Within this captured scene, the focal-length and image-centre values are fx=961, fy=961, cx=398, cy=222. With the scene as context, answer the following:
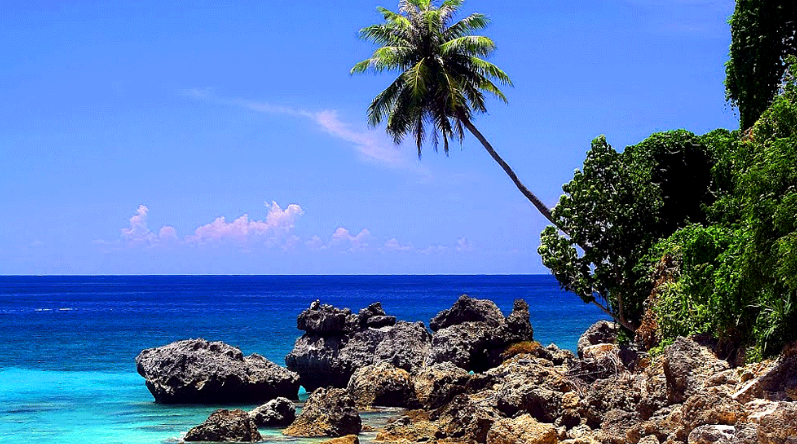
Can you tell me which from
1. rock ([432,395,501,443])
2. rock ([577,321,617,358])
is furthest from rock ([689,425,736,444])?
rock ([577,321,617,358])

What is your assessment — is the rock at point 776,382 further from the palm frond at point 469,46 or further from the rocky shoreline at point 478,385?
the palm frond at point 469,46

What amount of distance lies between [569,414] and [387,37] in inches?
658

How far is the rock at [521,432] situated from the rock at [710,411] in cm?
252

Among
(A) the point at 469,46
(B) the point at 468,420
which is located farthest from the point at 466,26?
(B) the point at 468,420

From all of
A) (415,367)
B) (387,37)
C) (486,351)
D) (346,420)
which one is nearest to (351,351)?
(415,367)

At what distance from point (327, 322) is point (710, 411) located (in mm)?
15130

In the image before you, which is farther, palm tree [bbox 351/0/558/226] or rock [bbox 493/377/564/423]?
palm tree [bbox 351/0/558/226]

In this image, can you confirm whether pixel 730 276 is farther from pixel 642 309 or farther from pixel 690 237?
pixel 642 309

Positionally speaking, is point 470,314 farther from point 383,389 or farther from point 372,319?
point 383,389

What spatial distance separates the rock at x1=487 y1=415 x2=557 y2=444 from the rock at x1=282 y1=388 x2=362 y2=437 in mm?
3824

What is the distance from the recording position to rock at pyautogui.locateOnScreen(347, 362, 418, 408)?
944 inches

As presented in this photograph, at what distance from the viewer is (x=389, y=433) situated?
18891mm

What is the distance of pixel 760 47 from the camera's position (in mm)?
24578

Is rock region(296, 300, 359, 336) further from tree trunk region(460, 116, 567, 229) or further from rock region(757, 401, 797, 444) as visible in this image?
rock region(757, 401, 797, 444)
